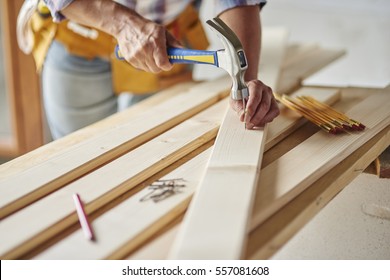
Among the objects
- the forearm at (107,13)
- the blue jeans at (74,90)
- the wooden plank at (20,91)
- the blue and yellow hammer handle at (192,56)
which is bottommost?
the wooden plank at (20,91)

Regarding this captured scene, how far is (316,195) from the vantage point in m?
1.36

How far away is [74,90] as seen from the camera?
7.58ft

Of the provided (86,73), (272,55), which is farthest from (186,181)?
(272,55)

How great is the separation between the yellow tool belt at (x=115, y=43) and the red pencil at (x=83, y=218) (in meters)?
1.01

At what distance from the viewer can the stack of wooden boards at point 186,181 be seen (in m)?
1.15

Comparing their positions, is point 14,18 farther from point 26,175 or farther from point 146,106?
point 26,175

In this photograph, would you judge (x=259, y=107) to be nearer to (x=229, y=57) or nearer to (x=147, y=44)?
(x=229, y=57)

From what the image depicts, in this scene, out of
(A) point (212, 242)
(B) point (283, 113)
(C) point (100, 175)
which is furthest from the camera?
(B) point (283, 113)

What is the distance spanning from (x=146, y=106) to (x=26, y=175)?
742mm

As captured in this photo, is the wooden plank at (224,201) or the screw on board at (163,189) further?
the screw on board at (163,189)

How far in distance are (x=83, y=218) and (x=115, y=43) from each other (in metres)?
1.10

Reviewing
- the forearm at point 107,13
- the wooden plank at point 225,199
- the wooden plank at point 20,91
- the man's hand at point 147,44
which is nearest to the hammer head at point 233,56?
the wooden plank at point 225,199

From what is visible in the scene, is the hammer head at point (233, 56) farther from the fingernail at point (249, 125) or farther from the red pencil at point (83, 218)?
A: the red pencil at point (83, 218)
